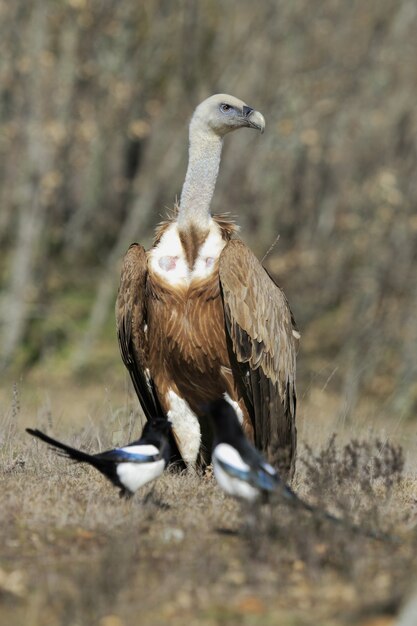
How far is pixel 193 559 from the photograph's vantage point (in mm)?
4324

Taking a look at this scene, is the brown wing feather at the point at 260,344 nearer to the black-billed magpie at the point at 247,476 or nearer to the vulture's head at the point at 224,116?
the vulture's head at the point at 224,116

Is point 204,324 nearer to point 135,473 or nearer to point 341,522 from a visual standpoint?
point 135,473

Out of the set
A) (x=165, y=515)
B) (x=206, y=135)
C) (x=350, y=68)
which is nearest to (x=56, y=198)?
(x=350, y=68)

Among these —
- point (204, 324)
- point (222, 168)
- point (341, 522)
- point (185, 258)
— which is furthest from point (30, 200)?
point (341, 522)

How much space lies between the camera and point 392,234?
17359mm

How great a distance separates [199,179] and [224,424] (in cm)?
254

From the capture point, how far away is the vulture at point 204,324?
6672 millimetres

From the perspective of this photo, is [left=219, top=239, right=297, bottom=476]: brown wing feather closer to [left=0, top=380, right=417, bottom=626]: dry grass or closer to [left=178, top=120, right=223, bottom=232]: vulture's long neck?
[left=178, top=120, right=223, bottom=232]: vulture's long neck

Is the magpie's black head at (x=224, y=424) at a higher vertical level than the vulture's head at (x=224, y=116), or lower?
lower

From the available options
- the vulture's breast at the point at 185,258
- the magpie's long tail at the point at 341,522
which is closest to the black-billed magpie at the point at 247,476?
the magpie's long tail at the point at 341,522

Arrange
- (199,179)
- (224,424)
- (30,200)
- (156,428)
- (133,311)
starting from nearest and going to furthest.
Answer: (224,424) < (156,428) < (133,311) < (199,179) < (30,200)

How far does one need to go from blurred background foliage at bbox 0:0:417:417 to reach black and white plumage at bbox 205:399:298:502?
10950 millimetres

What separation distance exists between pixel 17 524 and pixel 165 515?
0.76 meters

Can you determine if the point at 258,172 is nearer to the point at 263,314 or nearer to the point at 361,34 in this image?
the point at 361,34
